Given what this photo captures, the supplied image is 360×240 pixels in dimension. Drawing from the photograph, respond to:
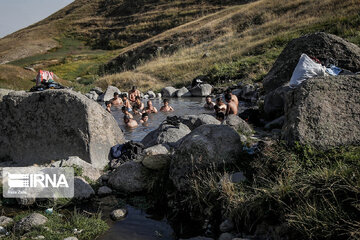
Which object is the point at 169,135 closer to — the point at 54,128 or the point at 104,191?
the point at 104,191

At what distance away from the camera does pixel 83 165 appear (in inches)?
297

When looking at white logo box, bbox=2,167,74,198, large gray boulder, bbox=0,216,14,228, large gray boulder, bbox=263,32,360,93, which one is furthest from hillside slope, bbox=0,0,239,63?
large gray boulder, bbox=0,216,14,228

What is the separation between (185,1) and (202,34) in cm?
4024

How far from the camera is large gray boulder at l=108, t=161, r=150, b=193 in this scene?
22.6 feet

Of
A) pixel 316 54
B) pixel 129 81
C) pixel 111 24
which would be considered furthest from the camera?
pixel 111 24

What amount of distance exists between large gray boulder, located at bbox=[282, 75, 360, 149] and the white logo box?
452 cm

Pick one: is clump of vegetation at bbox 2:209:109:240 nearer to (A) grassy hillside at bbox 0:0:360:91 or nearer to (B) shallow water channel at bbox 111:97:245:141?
(B) shallow water channel at bbox 111:97:245:141

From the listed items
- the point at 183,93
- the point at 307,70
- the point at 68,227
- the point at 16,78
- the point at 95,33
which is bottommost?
the point at 183,93

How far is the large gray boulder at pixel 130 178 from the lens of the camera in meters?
6.89

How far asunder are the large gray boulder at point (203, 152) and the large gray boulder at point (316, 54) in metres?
8.11

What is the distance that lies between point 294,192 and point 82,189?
14.0 ft

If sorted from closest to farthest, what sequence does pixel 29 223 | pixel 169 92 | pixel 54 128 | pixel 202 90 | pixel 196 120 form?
pixel 29 223 → pixel 54 128 → pixel 196 120 → pixel 202 90 → pixel 169 92


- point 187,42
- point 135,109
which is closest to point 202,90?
point 135,109

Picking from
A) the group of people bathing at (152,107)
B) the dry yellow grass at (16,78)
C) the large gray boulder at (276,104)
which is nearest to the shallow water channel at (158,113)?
the group of people bathing at (152,107)
